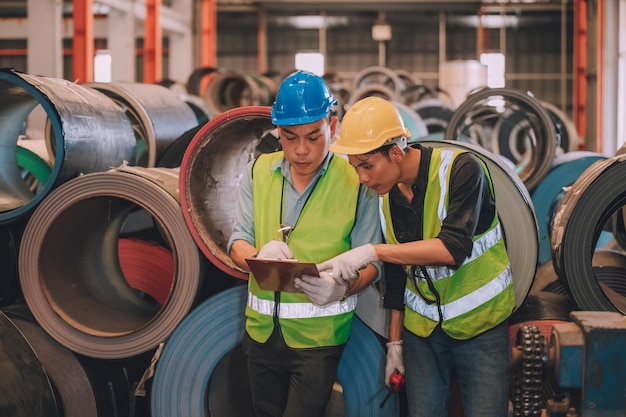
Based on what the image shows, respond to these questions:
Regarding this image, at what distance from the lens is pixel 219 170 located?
3.53 meters

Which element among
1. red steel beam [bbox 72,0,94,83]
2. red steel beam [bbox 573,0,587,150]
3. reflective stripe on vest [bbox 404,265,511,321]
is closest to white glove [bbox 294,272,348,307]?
reflective stripe on vest [bbox 404,265,511,321]

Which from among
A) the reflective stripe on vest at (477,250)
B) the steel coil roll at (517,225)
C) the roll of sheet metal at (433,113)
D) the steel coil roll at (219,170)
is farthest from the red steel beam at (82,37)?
the reflective stripe on vest at (477,250)

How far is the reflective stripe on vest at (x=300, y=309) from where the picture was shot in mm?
2482

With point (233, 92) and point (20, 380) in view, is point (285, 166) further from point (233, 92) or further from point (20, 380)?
point (233, 92)

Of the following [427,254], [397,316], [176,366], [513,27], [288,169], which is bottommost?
[176,366]

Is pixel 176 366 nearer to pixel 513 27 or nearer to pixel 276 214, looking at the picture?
pixel 276 214

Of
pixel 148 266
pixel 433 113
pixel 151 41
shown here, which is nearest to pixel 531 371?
pixel 148 266

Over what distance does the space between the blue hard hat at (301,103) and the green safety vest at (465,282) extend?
0.39 meters

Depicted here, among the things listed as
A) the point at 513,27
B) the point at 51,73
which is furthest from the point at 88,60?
the point at 513,27

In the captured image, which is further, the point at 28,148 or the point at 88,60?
the point at 88,60

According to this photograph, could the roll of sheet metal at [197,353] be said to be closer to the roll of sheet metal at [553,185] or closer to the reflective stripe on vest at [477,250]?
the reflective stripe on vest at [477,250]

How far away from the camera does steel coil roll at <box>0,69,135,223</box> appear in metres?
3.24

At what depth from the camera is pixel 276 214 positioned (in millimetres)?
2549

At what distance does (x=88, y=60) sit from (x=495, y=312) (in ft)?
22.7
